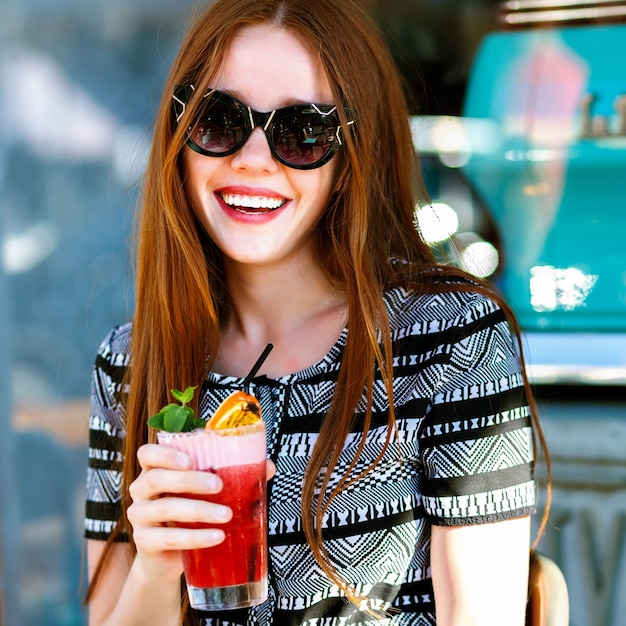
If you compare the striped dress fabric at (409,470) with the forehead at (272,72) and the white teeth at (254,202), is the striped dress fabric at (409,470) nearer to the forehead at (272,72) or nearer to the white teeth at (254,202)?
the white teeth at (254,202)

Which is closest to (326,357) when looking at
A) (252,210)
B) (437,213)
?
(252,210)

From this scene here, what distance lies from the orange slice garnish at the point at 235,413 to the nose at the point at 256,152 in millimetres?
553

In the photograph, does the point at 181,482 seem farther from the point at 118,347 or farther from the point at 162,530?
the point at 118,347

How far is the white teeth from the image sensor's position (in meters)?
1.92

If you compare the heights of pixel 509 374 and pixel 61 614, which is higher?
pixel 509 374

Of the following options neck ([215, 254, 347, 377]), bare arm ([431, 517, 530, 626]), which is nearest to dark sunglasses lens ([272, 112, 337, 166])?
neck ([215, 254, 347, 377])

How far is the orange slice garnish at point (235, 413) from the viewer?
1.50 m

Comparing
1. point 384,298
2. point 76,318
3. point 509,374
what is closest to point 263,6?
point 384,298

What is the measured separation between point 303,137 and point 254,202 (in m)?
0.17

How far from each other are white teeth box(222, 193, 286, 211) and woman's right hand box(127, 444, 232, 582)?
61cm

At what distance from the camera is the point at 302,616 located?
185 cm

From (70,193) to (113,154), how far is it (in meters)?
0.24

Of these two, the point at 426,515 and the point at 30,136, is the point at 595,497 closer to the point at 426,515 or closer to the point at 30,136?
the point at 426,515

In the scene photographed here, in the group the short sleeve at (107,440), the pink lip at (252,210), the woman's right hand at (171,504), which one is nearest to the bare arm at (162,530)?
the woman's right hand at (171,504)
